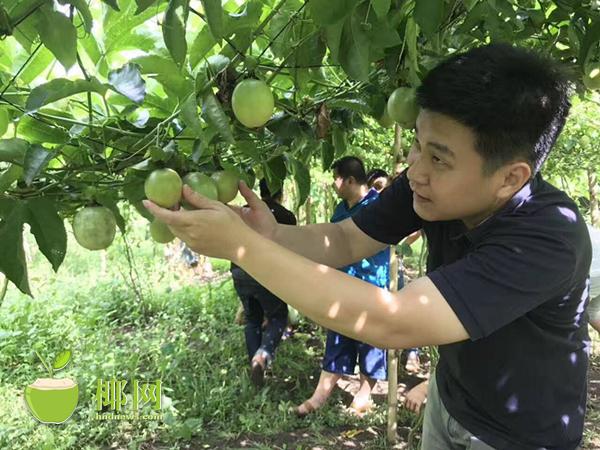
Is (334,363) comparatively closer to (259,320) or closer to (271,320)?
(271,320)

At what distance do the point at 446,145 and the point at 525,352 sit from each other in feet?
1.69

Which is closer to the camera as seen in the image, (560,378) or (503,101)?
(503,101)

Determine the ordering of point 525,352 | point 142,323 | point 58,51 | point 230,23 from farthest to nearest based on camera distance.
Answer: point 142,323 < point 525,352 < point 230,23 < point 58,51

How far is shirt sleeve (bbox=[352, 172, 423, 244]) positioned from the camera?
5.00ft

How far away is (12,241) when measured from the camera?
40.7 inches

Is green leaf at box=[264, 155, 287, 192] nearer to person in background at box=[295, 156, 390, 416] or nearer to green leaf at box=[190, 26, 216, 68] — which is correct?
green leaf at box=[190, 26, 216, 68]

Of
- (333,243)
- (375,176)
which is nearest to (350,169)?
(375,176)

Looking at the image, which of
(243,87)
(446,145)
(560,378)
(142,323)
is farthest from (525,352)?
(142,323)

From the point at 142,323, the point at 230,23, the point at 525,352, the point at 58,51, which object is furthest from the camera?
A: the point at 142,323

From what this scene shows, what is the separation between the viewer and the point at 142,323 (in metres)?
5.28

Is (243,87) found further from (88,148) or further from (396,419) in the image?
(396,419)

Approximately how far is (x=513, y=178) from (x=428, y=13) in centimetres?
38

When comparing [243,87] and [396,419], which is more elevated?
[243,87]

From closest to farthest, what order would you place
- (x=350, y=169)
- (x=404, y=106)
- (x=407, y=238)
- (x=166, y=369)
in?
(x=404, y=106) → (x=350, y=169) → (x=166, y=369) → (x=407, y=238)
